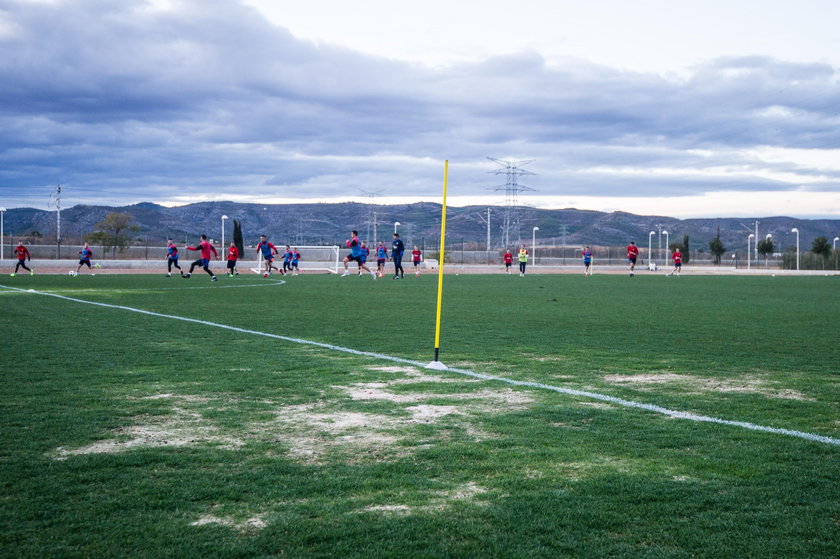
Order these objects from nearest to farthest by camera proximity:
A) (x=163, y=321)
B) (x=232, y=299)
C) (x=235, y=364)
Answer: (x=235, y=364)
(x=163, y=321)
(x=232, y=299)

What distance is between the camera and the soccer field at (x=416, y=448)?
3.78 m

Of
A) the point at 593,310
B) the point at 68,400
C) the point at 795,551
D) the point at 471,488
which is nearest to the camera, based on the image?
the point at 795,551

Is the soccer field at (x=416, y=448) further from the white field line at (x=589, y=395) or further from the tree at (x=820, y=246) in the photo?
the tree at (x=820, y=246)

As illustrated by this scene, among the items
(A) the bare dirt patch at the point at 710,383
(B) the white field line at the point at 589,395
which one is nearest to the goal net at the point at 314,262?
(B) the white field line at the point at 589,395

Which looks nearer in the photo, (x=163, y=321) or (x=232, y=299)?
(x=163, y=321)

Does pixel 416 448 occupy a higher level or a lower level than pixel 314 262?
lower

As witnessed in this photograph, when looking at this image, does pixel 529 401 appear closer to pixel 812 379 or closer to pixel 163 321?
pixel 812 379

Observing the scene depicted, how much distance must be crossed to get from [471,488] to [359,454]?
3.39 feet

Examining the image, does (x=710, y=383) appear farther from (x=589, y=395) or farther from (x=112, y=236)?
(x=112, y=236)

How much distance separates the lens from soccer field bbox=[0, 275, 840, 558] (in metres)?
3.78

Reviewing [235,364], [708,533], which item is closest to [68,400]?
[235,364]

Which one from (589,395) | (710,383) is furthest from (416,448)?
(710,383)

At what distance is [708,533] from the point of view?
3811 millimetres

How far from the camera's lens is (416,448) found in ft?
17.6
